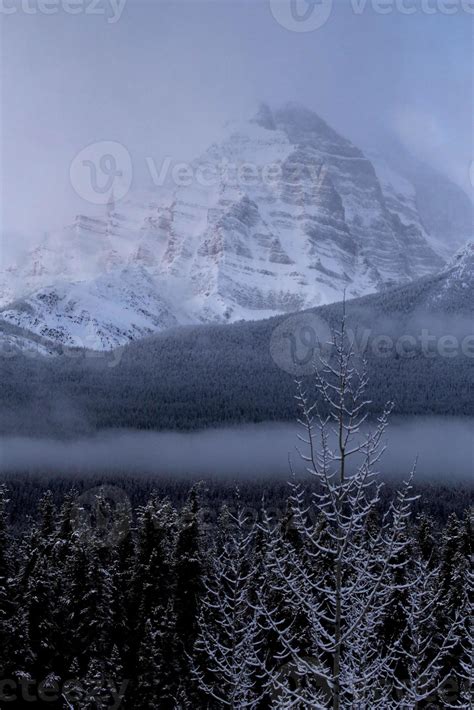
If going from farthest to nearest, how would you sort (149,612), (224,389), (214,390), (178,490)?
(224,389)
(214,390)
(178,490)
(149,612)

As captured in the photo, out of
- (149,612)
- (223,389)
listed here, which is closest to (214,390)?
(223,389)

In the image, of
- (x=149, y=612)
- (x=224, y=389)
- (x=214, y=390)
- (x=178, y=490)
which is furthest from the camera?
(x=224, y=389)

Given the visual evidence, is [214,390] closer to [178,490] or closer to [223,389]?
[223,389]

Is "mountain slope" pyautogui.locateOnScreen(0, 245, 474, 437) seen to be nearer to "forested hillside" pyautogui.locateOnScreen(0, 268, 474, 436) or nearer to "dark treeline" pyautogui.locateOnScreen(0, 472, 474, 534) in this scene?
"forested hillside" pyautogui.locateOnScreen(0, 268, 474, 436)

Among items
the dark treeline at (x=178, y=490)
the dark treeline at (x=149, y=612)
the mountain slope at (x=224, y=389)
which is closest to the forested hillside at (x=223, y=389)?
the mountain slope at (x=224, y=389)

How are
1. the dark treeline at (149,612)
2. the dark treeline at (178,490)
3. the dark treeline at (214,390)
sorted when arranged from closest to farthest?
the dark treeline at (149,612)
the dark treeline at (178,490)
the dark treeline at (214,390)

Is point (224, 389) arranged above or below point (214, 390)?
above

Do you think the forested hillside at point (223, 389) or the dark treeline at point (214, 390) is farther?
the forested hillside at point (223, 389)

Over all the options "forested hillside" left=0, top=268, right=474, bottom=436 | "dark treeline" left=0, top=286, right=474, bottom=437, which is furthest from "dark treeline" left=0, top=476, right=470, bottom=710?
"forested hillside" left=0, top=268, right=474, bottom=436

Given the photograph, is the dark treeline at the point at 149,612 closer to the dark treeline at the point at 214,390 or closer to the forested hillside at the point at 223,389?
the dark treeline at the point at 214,390

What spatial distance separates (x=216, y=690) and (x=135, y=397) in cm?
15531

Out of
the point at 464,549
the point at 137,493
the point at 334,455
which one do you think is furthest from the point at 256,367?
the point at 334,455

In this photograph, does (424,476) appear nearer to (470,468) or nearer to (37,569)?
(470,468)

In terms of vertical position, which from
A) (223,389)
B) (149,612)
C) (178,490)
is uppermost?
(223,389)
